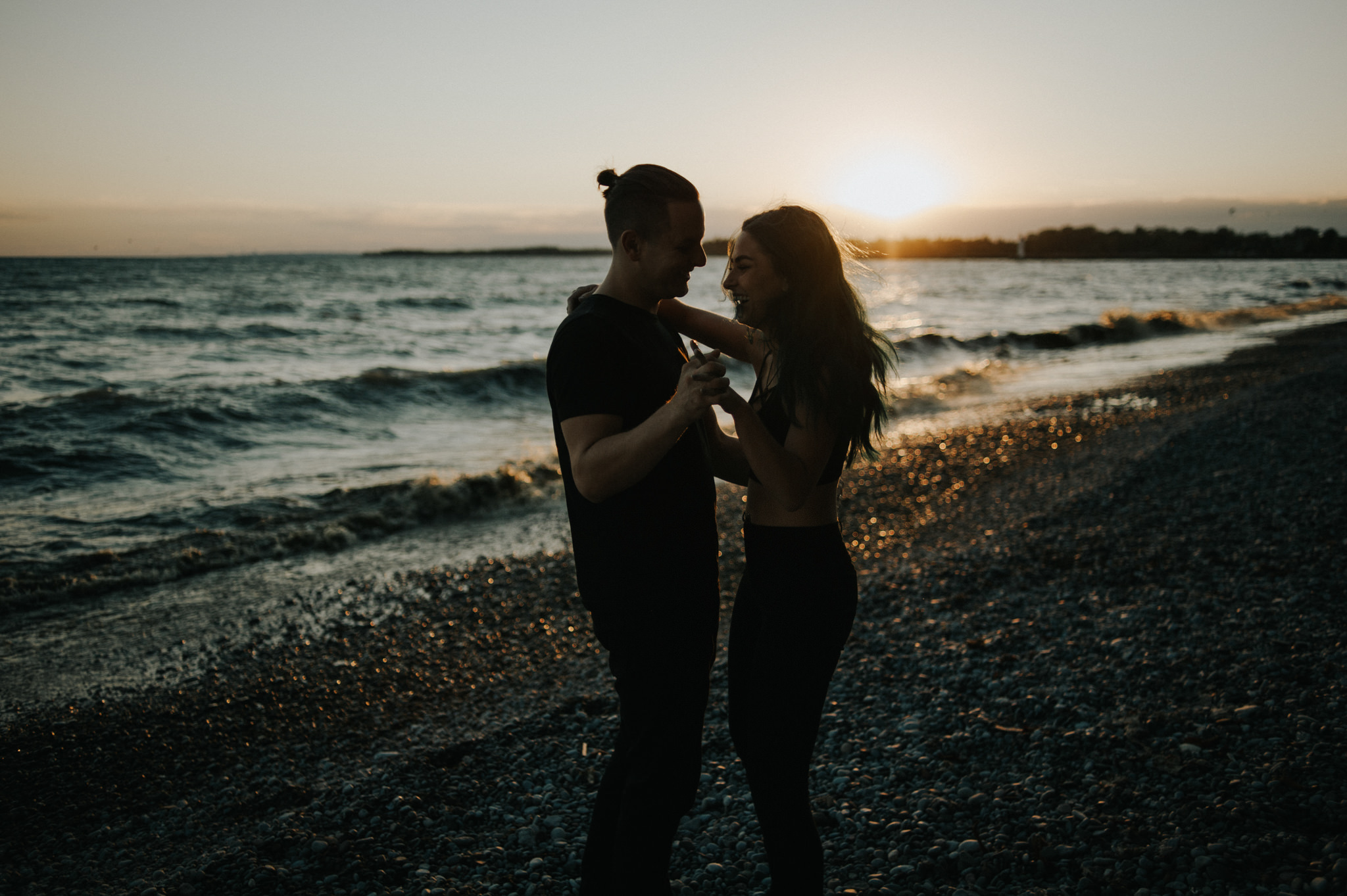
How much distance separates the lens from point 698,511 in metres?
2.48

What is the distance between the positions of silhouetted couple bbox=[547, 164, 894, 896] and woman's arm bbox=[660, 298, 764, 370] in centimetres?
27

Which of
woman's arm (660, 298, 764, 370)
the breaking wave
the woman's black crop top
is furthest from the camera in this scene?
the breaking wave

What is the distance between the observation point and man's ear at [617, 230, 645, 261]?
2354mm

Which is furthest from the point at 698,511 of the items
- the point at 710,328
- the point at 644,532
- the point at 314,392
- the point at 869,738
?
the point at 314,392

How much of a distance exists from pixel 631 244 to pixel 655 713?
1.43m

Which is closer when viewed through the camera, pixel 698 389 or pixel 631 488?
pixel 698 389

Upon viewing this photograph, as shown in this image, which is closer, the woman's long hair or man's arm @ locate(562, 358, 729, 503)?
man's arm @ locate(562, 358, 729, 503)

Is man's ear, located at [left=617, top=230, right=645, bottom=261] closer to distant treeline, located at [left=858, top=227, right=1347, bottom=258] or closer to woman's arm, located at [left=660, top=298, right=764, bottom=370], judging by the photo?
woman's arm, located at [left=660, top=298, right=764, bottom=370]

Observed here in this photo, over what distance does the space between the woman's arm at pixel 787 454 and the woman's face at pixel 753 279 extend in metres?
0.40

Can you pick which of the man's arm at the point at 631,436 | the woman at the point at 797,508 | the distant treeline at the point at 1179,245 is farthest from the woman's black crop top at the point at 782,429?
the distant treeline at the point at 1179,245

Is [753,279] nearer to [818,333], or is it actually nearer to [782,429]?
[818,333]

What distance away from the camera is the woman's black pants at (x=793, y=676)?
8.14 feet

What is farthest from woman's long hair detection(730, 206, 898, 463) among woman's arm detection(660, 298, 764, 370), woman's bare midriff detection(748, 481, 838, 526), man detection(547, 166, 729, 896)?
woman's arm detection(660, 298, 764, 370)

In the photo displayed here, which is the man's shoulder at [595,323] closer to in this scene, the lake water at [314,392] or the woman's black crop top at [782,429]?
the lake water at [314,392]
